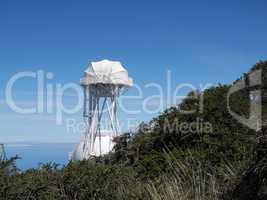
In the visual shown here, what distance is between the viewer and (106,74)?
1875 inches

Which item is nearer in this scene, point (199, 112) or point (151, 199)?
point (151, 199)

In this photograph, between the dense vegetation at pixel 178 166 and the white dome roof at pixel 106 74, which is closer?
the dense vegetation at pixel 178 166

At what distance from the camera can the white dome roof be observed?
47469 millimetres

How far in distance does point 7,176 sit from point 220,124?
26.7 feet

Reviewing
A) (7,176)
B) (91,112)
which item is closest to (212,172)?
(7,176)

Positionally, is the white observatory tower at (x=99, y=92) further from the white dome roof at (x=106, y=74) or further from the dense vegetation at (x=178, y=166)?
the dense vegetation at (x=178, y=166)

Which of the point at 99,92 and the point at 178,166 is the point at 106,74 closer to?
the point at 99,92

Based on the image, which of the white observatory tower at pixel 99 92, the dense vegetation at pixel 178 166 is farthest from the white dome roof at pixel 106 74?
the dense vegetation at pixel 178 166

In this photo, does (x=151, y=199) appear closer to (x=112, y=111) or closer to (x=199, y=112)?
(x=199, y=112)

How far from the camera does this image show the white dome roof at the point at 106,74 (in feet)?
156

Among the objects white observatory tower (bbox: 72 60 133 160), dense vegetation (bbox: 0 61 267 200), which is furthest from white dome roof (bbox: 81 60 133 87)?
dense vegetation (bbox: 0 61 267 200)

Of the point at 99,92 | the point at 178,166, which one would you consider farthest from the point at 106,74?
the point at 178,166

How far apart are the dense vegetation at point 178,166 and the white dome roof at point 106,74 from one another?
27786mm

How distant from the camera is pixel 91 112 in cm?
4997
